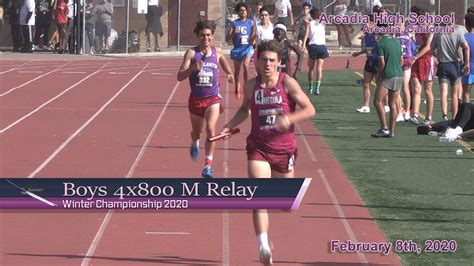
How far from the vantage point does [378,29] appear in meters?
20.8

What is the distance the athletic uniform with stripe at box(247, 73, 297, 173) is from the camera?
433 inches

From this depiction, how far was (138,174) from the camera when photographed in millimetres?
16125

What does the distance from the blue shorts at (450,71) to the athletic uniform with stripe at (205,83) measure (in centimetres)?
641

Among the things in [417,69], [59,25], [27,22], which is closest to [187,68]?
[417,69]

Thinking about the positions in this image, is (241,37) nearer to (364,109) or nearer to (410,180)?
(364,109)

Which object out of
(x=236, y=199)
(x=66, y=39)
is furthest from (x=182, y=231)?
(x=66, y=39)

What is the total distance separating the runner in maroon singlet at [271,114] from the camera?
10.9 metres

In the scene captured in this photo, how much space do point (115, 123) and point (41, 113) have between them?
6.33 feet

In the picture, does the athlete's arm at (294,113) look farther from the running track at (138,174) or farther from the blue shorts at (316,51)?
the blue shorts at (316,51)

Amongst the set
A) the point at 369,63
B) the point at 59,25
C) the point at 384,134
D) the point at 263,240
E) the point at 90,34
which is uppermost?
the point at 263,240

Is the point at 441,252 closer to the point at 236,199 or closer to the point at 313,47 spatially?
the point at 236,199

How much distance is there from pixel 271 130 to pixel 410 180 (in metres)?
5.35

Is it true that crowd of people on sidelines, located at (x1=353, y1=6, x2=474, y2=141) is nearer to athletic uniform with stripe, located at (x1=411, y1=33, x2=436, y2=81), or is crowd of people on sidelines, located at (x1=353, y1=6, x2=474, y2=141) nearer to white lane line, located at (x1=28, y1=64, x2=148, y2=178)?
athletic uniform with stripe, located at (x1=411, y1=33, x2=436, y2=81)

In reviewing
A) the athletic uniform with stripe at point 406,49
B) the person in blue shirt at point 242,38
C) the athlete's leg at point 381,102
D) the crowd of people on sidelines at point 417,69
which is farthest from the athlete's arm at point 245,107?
the person in blue shirt at point 242,38
